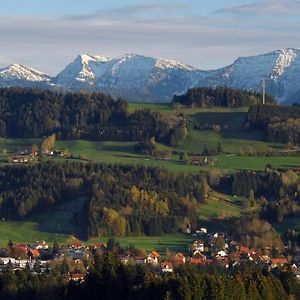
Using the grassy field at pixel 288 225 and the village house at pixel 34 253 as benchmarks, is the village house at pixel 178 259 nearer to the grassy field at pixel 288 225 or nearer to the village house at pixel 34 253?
the village house at pixel 34 253

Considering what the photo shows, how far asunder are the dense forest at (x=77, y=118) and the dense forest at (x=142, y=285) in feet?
247

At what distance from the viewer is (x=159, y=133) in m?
144

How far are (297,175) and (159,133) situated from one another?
25947 mm

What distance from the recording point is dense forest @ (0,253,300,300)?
59094mm

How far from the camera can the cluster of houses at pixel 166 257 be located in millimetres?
84938

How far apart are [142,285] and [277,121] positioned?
83.1m

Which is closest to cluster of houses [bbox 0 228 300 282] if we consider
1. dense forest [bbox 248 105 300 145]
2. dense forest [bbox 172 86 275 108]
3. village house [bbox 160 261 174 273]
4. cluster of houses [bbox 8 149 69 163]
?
village house [bbox 160 261 174 273]

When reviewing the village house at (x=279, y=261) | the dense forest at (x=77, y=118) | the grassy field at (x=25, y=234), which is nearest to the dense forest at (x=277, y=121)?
the dense forest at (x=77, y=118)

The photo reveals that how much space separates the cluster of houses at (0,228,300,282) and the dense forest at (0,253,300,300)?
45.2 ft

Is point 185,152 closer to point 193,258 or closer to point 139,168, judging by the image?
point 139,168

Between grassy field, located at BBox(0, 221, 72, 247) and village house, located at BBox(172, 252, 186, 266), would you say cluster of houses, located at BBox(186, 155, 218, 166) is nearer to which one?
grassy field, located at BBox(0, 221, 72, 247)

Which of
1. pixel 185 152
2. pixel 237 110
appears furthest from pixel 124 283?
pixel 237 110

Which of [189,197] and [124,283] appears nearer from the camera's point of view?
[124,283]

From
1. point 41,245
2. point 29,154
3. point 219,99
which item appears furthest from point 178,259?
point 219,99
